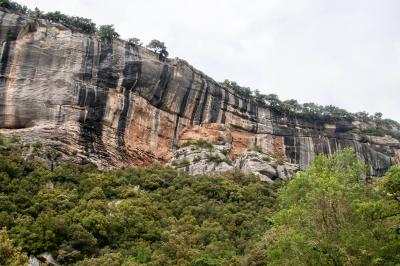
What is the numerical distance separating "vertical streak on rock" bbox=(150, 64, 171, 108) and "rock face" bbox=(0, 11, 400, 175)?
0.33 feet

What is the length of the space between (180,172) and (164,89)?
10206 millimetres

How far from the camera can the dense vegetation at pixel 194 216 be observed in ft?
54.5

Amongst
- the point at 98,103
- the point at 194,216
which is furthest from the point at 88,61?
the point at 194,216

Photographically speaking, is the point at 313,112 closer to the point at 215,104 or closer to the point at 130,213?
the point at 215,104

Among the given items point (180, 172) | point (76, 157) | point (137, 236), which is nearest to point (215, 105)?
→ point (180, 172)

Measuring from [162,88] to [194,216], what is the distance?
65.3ft

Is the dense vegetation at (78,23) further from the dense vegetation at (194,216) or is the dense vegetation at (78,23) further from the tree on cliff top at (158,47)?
the dense vegetation at (194,216)

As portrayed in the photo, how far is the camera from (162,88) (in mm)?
56812

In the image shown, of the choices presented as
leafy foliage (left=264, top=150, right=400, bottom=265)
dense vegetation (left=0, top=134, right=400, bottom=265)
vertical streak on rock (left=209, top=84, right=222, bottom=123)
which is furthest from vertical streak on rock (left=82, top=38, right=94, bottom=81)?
leafy foliage (left=264, top=150, right=400, bottom=265)

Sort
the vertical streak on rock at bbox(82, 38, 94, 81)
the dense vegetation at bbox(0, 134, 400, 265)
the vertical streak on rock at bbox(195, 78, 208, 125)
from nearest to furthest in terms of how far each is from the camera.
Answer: the dense vegetation at bbox(0, 134, 400, 265)
the vertical streak on rock at bbox(82, 38, 94, 81)
the vertical streak on rock at bbox(195, 78, 208, 125)

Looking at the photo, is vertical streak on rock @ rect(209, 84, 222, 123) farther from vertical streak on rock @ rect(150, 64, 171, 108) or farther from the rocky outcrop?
vertical streak on rock @ rect(150, 64, 171, 108)

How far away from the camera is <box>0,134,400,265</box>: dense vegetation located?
16609 mm

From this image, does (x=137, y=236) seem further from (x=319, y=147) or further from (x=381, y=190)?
(x=319, y=147)

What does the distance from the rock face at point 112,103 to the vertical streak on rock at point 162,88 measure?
0.10 meters
